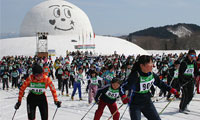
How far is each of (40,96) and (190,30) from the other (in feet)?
639

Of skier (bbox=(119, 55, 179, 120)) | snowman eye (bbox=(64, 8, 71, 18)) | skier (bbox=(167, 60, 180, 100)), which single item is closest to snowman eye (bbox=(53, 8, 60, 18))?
snowman eye (bbox=(64, 8, 71, 18))

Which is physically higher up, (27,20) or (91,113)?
(27,20)

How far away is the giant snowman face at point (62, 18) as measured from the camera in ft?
173

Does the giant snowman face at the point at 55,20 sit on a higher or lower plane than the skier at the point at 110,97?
higher

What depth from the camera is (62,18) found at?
171 ft

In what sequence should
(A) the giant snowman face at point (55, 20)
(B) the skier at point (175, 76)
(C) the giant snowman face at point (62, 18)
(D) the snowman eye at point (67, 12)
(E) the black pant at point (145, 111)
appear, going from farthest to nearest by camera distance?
1. (D) the snowman eye at point (67, 12)
2. (A) the giant snowman face at point (55, 20)
3. (C) the giant snowman face at point (62, 18)
4. (B) the skier at point (175, 76)
5. (E) the black pant at point (145, 111)

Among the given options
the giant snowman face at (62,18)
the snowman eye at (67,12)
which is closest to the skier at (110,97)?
the giant snowman face at (62,18)

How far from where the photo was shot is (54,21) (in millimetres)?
53844

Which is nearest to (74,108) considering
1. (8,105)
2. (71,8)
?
(8,105)

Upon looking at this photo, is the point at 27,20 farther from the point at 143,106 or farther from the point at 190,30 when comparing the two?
the point at 190,30

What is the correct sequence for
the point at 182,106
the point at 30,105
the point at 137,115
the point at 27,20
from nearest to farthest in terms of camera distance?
the point at 137,115
the point at 30,105
the point at 182,106
the point at 27,20

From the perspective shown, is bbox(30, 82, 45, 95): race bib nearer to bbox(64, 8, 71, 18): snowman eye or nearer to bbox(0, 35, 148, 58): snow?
bbox(0, 35, 148, 58): snow

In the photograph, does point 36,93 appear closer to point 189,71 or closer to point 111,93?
point 111,93

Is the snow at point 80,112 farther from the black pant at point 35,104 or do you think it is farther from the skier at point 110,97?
the black pant at point 35,104
